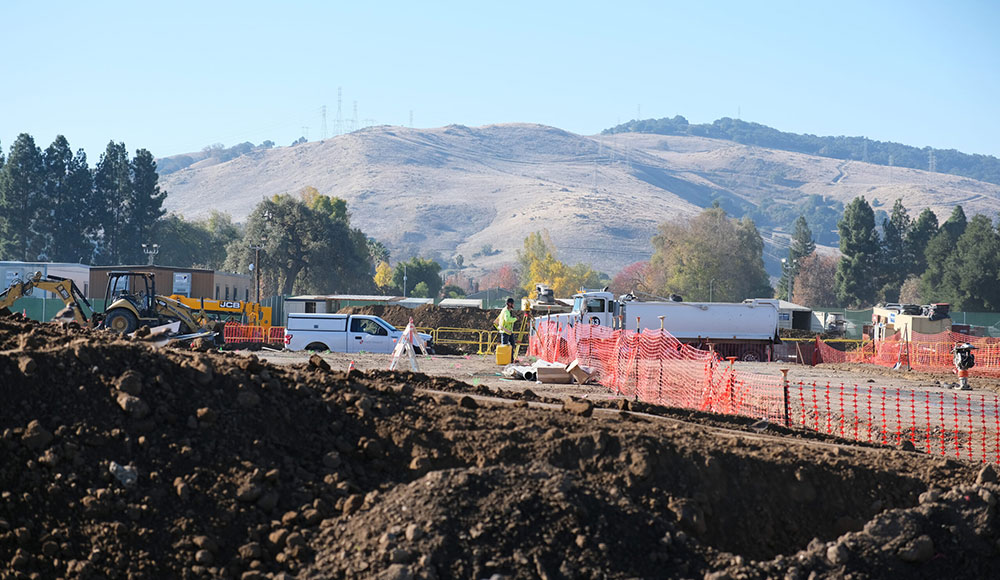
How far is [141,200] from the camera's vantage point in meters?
98.6

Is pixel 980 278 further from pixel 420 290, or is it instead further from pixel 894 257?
pixel 420 290

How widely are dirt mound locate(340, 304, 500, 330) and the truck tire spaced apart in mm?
23785

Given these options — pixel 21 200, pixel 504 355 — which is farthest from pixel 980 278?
pixel 21 200

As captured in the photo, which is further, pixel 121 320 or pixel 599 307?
pixel 599 307

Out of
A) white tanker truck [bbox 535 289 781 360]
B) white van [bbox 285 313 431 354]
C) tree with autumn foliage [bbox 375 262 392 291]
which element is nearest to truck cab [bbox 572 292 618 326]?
white tanker truck [bbox 535 289 781 360]

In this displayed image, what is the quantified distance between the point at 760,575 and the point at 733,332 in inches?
1267

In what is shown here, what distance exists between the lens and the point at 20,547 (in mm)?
7688

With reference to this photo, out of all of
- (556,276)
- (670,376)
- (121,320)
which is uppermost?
(556,276)

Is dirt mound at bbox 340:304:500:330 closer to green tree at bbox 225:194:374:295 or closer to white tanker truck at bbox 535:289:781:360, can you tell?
white tanker truck at bbox 535:289:781:360

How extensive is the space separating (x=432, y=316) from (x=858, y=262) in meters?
63.9

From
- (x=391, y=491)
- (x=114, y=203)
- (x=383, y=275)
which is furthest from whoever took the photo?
(x=383, y=275)

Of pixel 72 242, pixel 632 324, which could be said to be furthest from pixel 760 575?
pixel 72 242

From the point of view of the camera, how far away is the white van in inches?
1282

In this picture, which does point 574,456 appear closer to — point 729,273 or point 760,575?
point 760,575
